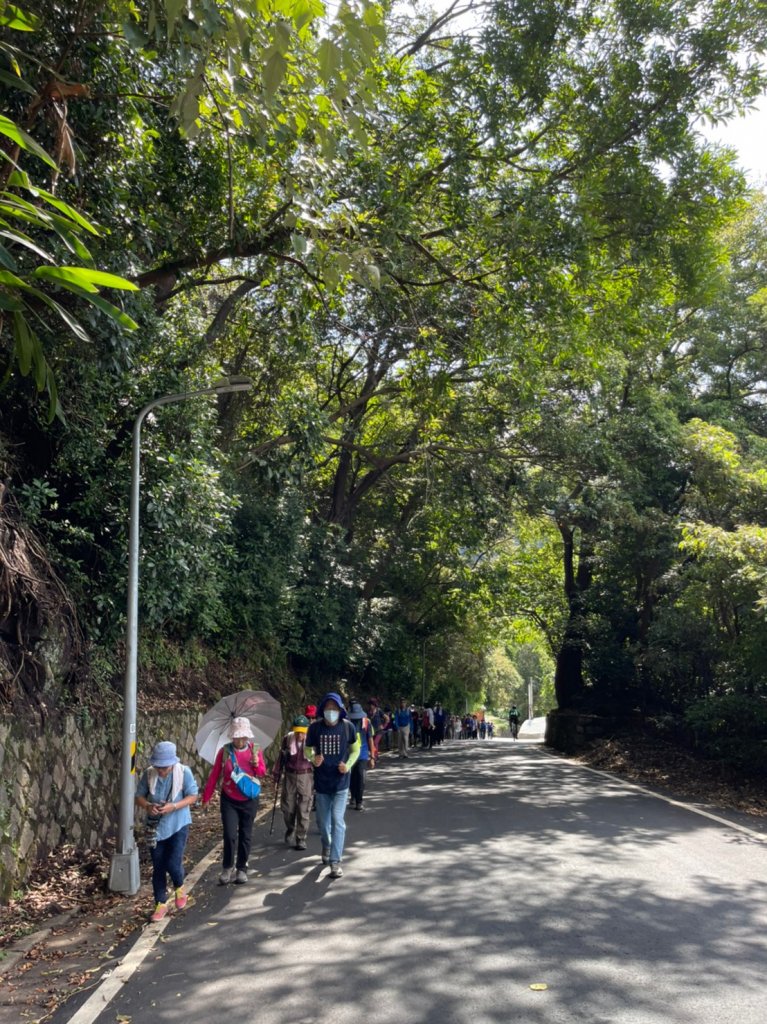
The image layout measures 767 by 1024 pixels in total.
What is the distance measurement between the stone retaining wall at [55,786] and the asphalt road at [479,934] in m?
1.69

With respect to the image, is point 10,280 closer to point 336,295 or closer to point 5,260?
point 5,260

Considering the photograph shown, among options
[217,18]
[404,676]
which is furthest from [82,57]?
[404,676]

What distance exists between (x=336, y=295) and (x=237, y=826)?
6.57 meters

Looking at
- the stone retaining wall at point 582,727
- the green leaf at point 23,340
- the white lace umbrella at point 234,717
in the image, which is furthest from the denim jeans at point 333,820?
the stone retaining wall at point 582,727

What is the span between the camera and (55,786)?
9242mm

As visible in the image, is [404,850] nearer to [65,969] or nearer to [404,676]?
[65,969]

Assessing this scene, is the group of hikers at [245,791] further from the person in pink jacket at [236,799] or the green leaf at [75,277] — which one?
the green leaf at [75,277]

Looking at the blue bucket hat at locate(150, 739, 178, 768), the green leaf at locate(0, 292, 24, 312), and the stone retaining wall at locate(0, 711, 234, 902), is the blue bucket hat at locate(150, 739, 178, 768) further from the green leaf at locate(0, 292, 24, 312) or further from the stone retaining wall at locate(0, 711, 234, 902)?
the green leaf at locate(0, 292, 24, 312)

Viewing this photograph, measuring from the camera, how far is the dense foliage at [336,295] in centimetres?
698

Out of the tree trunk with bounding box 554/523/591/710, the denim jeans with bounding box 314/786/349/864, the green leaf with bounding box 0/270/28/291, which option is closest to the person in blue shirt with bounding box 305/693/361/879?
the denim jeans with bounding box 314/786/349/864

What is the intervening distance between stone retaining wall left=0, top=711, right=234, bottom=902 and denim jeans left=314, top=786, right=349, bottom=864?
2765 millimetres

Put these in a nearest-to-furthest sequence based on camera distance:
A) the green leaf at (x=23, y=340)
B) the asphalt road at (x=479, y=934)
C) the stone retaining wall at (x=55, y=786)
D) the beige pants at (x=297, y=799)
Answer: the green leaf at (x=23, y=340) < the asphalt road at (x=479, y=934) < the stone retaining wall at (x=55, y=786) < the beige pants at (x=297, y=799)

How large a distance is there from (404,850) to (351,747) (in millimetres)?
1520

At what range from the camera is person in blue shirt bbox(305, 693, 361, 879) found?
8.52m
